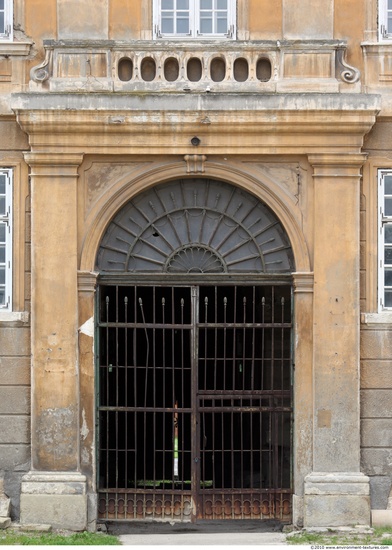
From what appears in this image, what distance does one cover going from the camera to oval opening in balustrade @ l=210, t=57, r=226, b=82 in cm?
1338

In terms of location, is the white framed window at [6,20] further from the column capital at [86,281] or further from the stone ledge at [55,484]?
the stone ledge at [55,484]

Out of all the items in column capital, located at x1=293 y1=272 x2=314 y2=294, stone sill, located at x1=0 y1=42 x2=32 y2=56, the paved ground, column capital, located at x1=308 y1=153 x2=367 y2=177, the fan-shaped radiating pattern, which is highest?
stone sill, located at x1=0 y1=42 x2=32 y2=56

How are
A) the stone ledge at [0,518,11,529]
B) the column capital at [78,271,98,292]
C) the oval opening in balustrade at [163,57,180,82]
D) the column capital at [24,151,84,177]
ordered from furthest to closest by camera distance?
the oval opening in balustrade at [163,57,180,82] < the column capital at [78,271,98,292] < the column capital at [24,151,84,177] < the stone ledge at [0,518,11,529]

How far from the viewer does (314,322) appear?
43.3 ft

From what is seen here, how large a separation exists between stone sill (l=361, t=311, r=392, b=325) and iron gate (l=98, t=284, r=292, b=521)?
2.80 feet

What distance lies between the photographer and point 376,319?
13.4 m

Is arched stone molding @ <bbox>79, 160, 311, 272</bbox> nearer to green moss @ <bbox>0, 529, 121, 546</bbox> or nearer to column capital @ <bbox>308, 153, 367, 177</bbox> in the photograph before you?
column capital @ <bbox>308, 153, 367, 177</bbox>

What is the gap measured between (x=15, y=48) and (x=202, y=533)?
5.89 metres

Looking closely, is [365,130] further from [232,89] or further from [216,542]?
[216,542]

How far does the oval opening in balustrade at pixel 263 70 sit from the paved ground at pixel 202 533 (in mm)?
5104

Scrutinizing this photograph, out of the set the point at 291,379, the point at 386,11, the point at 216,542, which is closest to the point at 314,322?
the point at 291,379

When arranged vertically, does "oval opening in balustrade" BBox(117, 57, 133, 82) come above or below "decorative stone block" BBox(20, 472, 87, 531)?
above

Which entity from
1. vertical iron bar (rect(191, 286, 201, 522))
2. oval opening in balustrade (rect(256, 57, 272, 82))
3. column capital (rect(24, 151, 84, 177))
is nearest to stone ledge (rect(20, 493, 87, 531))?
vertical iron bar (rect(191, 286, 201, 522))

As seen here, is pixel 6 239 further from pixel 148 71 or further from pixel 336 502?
pixel 336 502
